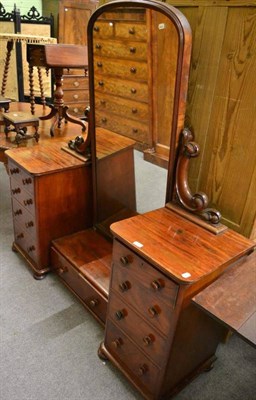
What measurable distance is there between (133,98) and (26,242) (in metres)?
1.07

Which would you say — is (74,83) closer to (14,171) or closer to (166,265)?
(14,171)

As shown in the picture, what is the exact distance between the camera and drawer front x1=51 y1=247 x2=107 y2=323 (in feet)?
5.00

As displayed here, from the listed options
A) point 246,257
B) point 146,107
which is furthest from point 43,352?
point 146,107

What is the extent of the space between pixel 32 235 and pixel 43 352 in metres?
0.63

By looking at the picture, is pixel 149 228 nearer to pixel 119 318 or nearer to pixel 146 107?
pixel 119 318

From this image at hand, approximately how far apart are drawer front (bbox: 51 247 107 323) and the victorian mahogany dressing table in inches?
0.5

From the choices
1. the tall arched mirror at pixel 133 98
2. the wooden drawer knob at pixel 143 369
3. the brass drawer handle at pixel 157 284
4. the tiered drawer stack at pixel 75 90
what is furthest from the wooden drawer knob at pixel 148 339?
the tiered drawer stack at pixel 75 90

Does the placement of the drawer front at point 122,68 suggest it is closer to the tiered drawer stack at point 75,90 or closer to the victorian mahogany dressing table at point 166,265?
the victorian mahogany dressing table at point 166,265

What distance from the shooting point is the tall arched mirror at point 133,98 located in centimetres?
117

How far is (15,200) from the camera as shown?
74.4 inches

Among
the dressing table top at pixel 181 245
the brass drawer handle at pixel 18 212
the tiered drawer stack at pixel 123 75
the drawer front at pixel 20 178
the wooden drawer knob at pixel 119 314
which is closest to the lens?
the dressing table top at pixel 181 245

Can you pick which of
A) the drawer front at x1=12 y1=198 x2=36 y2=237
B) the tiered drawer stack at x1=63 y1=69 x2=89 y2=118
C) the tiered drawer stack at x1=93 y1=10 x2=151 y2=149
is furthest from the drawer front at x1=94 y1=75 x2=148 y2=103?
the tiered drawer stack at x1=63 y1=69 x2=89 y2=118

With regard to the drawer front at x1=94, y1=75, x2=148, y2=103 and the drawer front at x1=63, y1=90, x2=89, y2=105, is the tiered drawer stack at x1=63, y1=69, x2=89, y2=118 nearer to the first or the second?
the drawer front at x1=63, y1=90, x2=89, y2=105

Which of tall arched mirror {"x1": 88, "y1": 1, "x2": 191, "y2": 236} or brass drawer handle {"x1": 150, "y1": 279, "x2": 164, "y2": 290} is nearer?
brass drawer handle {"x1": 150, "y1": 279, "x2": 164, "y2": 290}
